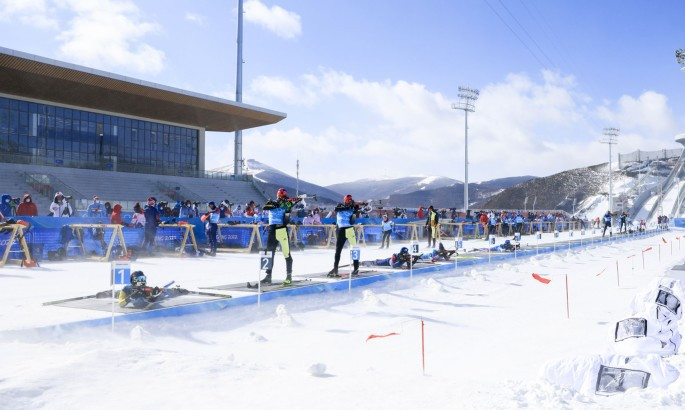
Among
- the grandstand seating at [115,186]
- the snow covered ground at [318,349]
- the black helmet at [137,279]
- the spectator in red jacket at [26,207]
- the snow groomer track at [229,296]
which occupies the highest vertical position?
the grandstand seating at [115,186]

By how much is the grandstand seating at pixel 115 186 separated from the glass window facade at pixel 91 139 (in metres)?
1.10

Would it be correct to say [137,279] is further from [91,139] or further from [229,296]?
[91,139]

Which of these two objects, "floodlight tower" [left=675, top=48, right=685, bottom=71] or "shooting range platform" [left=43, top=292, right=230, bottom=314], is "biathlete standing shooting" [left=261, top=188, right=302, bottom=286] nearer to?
"shooting range platform" [left=43, top=292, right=230, bottom=314]

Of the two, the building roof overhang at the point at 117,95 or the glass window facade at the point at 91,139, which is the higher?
the building roof overhang at the point at 117,95

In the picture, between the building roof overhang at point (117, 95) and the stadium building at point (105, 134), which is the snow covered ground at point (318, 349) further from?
the building roof overhang at point (117, 95)

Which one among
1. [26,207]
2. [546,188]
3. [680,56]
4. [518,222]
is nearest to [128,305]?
[26,207]

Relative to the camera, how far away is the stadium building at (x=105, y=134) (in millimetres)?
37469

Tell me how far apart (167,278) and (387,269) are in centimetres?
529

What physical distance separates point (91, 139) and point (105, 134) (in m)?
1.31

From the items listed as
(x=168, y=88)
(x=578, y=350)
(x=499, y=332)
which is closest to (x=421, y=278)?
(x=499, y=332)

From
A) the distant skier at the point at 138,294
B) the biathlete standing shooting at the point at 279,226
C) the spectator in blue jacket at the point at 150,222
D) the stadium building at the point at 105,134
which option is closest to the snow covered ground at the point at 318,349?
the distant skier at the point at 138,294

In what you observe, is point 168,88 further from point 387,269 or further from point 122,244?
point 387,269

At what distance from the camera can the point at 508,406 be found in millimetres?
4281

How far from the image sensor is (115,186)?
40.9 metres
